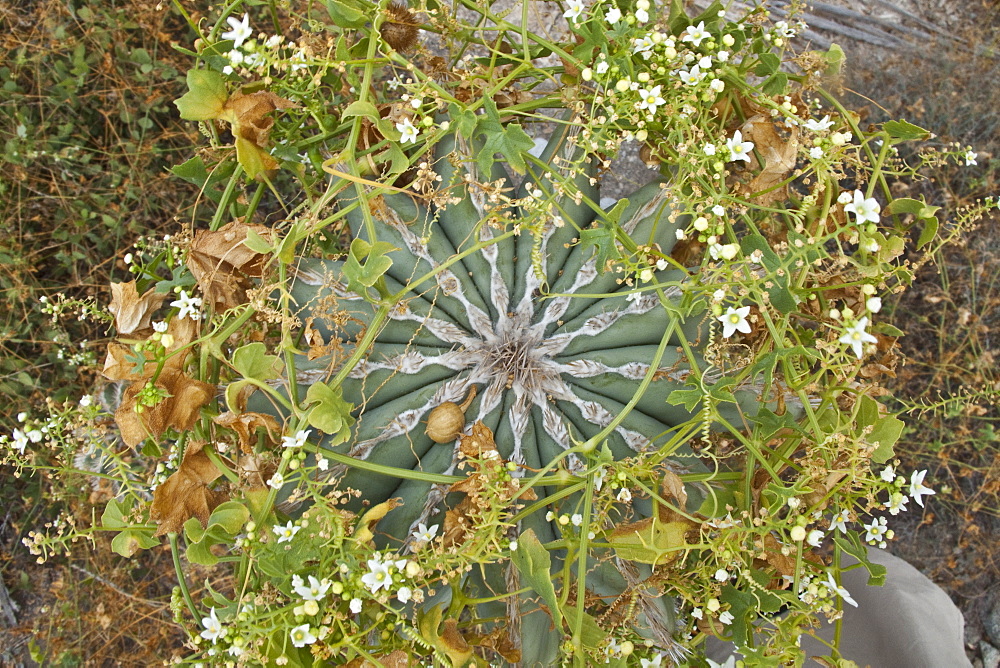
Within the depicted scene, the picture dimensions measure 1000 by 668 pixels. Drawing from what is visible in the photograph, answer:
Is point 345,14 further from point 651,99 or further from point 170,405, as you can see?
point 170,405

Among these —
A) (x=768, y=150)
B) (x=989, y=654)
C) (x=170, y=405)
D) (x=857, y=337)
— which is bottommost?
(x=989, y=654)

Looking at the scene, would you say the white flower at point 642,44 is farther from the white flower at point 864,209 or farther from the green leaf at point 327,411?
the green leaf at point 327,411

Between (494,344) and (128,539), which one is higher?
(494,344)

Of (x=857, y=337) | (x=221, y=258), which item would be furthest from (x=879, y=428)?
(x=221, y=258)

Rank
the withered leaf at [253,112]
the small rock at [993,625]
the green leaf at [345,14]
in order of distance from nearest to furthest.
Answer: the green leaf at [345,14]
the withered leaf at [253,112]
the small rock at [993,625]

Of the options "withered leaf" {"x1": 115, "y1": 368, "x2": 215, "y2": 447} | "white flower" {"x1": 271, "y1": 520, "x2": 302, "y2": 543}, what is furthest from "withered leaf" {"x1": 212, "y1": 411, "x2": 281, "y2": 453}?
"white flower" {"x1": 271, "y1": 520, "x2": 302, "y2": 543}

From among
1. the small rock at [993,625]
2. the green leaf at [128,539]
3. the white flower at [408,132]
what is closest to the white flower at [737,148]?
the white flower at [408,132]
